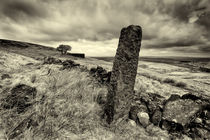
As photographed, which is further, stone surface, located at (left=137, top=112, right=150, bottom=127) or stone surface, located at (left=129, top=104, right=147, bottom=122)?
stone surface, located at (left=129, top=104, right=147, bottom=122)

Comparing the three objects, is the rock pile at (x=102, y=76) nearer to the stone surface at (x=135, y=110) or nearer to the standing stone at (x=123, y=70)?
the stone surface at (x=135, y=110)

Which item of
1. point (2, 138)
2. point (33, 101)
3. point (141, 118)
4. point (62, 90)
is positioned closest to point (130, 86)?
point (141, 118)

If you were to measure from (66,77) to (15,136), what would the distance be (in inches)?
98.3

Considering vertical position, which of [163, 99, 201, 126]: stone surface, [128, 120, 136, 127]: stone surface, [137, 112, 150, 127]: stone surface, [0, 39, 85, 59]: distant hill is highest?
[0, 39, 85, 59]: distant hill

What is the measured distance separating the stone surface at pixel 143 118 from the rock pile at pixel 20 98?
2.55 metres

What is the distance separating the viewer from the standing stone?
7.93 feet

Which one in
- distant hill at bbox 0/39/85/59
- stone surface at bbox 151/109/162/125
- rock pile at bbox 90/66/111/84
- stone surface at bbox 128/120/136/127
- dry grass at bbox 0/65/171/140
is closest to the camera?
dry grass at bbox 0/65/171/140

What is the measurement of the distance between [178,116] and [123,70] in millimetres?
1652

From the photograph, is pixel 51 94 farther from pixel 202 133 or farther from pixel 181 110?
pixel 202 133

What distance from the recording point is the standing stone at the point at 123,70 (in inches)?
95.2

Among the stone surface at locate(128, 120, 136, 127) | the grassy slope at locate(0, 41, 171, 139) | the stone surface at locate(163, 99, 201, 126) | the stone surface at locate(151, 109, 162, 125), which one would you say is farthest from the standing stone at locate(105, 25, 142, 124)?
the stone surface at locate(163, 99, 201, 126)

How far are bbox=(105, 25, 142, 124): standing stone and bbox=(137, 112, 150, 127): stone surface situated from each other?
17.8 inches

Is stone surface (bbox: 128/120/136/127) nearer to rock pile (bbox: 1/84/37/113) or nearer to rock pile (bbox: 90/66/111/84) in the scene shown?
rock pile (bbox: 90/66/111/84)

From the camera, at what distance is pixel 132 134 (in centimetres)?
227
